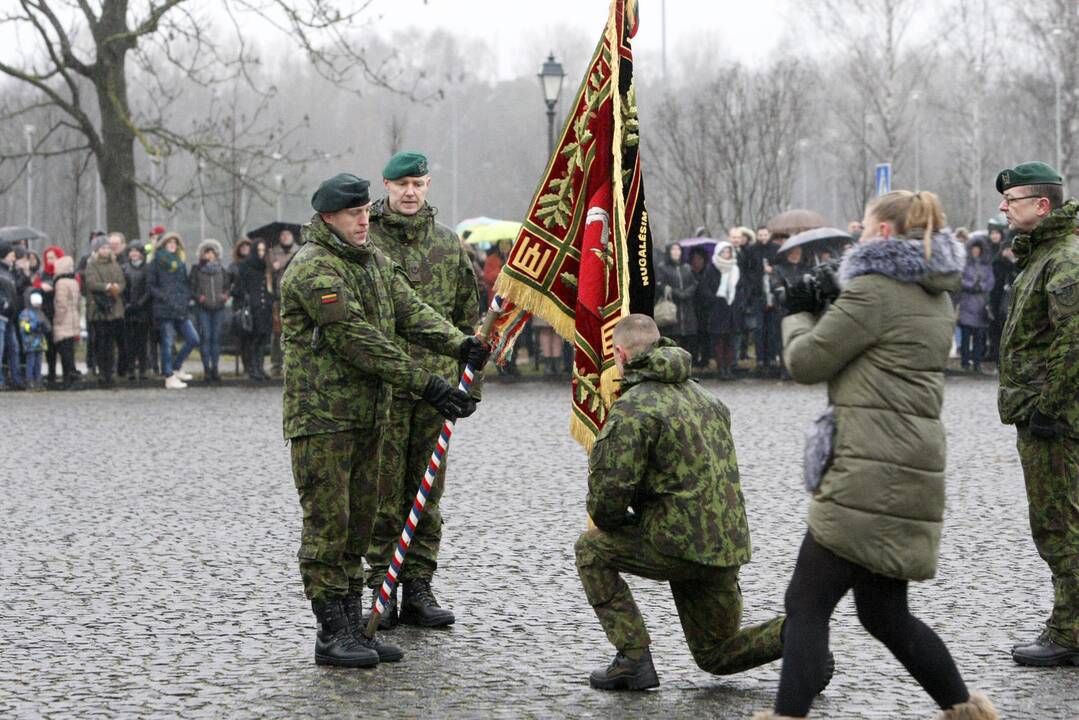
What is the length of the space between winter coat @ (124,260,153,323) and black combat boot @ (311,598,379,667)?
1500 centimetres

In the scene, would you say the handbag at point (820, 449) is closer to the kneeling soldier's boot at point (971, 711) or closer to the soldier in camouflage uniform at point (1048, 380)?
the kneeling soldier's boot at point (971, 711)

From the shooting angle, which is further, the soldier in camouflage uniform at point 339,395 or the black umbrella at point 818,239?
the black umbrella at point 818,239

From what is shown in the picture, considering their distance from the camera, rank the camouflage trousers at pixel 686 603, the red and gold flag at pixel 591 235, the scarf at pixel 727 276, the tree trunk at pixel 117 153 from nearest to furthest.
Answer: the camouflage trousers at pixel 686 603 < the red and gold flag at pixel 591 235 < the scarf at pixel 727 276 < the tree trunk at pixel 117 153

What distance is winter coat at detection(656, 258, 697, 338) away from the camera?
21266 mm

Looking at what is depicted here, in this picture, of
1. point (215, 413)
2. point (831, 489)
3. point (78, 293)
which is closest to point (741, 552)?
point (831, 489)

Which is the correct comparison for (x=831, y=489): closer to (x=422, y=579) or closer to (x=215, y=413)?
(x=422, y=579)

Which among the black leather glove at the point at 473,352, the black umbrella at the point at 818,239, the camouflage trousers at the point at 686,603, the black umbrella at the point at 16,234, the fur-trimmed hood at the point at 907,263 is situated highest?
the black umbrella at the point at 16,234

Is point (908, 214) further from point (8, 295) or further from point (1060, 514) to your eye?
point (8, 295)

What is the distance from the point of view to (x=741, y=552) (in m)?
5.94

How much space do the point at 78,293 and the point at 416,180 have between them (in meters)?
14.3

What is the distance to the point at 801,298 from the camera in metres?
5.16

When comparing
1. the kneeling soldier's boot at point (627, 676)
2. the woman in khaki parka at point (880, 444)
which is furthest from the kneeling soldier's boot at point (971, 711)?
the kneeling soldier's boot at point (627, 676)

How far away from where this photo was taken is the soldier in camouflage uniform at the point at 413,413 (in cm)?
724

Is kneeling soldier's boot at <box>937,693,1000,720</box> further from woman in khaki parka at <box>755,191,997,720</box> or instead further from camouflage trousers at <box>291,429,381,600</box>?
camouflage trousers at <box>291,429,381,600</box>
